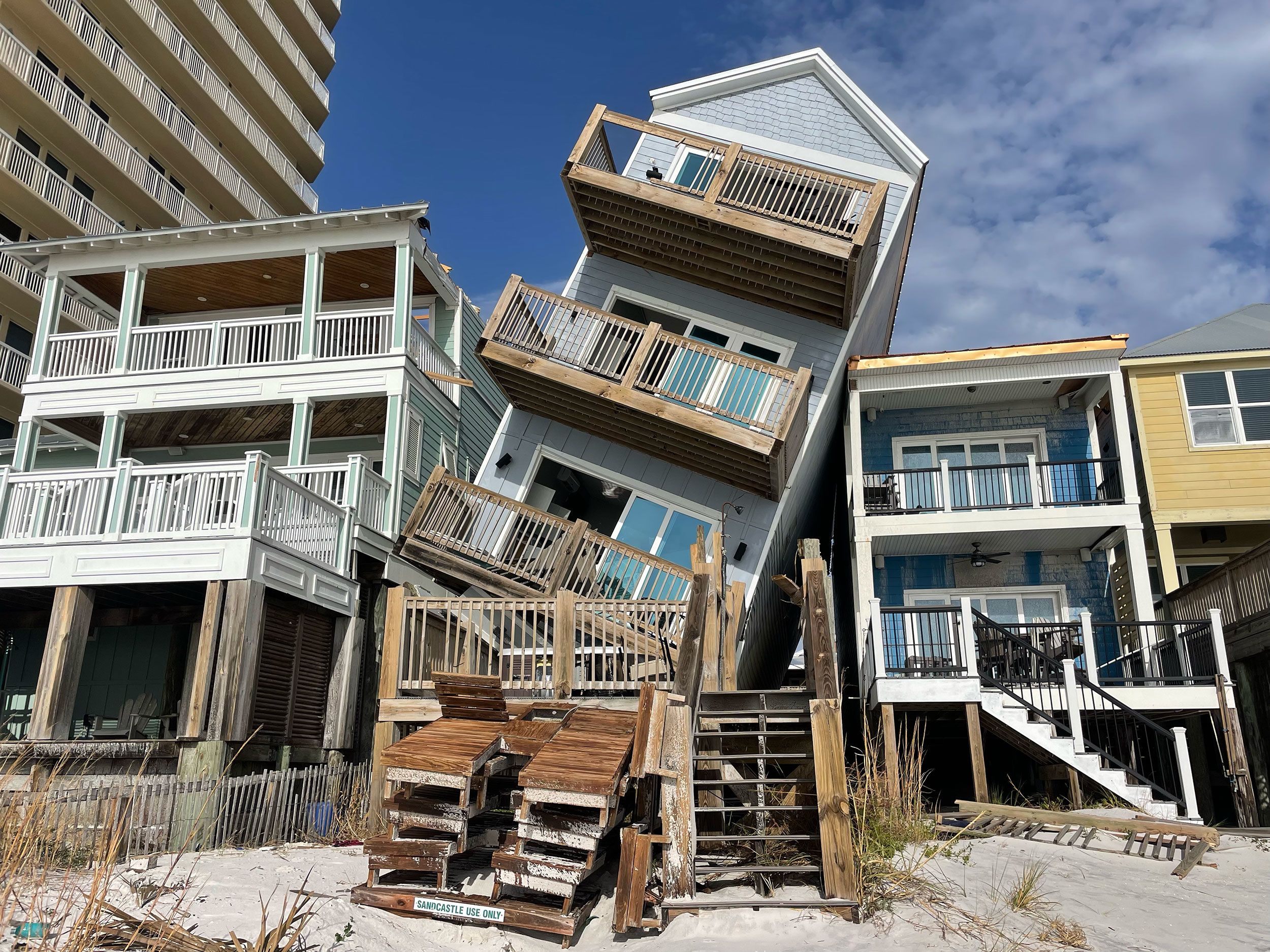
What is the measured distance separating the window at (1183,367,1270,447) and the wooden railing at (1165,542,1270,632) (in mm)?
3976

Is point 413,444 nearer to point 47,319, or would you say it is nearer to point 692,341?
point 692,341

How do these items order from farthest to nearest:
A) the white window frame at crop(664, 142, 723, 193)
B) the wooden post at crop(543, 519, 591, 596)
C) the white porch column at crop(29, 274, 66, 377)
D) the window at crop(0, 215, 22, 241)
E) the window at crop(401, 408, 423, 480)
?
the window at crop(0, 215, 22, 241)
the white porch column at crop(29, 274, 66, 377)
the window at crop(401, 408, 423, 480)
the white window frame at crop(664, 142, 723, 193)
the wooden post at crop(543, 519, 591, 596)

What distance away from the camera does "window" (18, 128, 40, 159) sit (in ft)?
89.0

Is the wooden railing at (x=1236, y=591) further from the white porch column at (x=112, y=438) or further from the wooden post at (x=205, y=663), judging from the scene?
the white porch column at (x=112, y=438)

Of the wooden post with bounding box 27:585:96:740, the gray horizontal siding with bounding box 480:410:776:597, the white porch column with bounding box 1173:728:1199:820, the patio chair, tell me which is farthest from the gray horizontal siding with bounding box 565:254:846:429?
the patio chair

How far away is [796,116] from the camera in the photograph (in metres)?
18.0

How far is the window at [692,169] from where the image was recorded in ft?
54.5

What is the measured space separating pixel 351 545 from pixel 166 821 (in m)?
6.66

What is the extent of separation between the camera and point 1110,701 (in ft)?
40.4

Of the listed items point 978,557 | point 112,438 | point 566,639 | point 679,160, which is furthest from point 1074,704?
point 112,438

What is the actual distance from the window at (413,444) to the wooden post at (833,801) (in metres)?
12.1

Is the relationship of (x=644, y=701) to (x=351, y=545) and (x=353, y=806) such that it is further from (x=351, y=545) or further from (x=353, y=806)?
(x=351, y=545)

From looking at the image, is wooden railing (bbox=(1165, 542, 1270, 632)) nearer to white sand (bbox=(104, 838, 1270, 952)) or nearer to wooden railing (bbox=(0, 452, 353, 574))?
white sand (bbox=(104, 838, 1270, 952))

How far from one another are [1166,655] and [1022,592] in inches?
133
